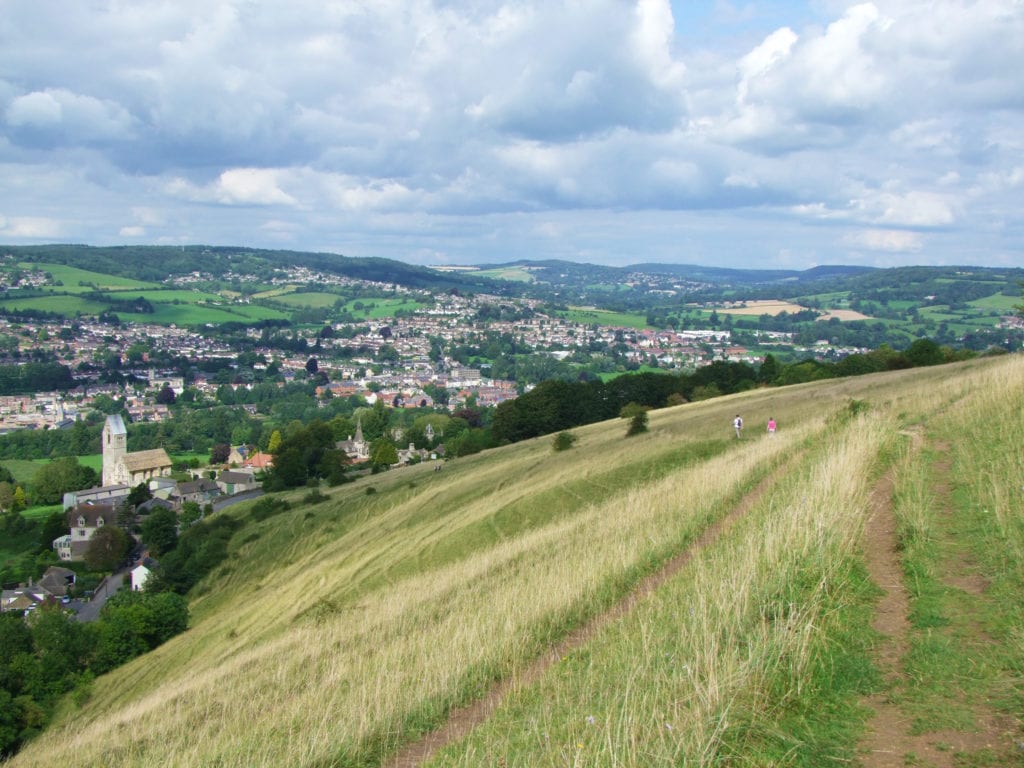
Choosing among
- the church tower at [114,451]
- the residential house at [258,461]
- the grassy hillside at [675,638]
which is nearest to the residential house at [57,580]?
the church tower at [114,451]

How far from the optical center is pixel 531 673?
25.6 ft

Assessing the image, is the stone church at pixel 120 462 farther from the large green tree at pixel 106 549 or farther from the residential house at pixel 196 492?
the large green tree at pixel 106 549

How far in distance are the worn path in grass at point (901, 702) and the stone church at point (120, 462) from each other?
88312 mm

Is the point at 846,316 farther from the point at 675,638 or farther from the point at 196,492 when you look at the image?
the point at 675,638

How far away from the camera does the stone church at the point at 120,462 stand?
85.4m

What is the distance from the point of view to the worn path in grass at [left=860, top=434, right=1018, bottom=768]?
16.0 feet

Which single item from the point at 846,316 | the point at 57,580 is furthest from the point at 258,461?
the point at 846,316

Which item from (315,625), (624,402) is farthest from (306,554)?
(624,402)

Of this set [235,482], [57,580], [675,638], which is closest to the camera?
[675,638]

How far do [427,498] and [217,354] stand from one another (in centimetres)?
16438

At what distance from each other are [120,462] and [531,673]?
8942cm

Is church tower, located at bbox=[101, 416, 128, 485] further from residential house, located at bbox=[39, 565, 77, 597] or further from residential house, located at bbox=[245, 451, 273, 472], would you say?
residential house, located at bbox=[39, 565, 77, 597]

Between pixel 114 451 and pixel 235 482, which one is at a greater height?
pixel 114 451

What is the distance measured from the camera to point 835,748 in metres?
5.07
